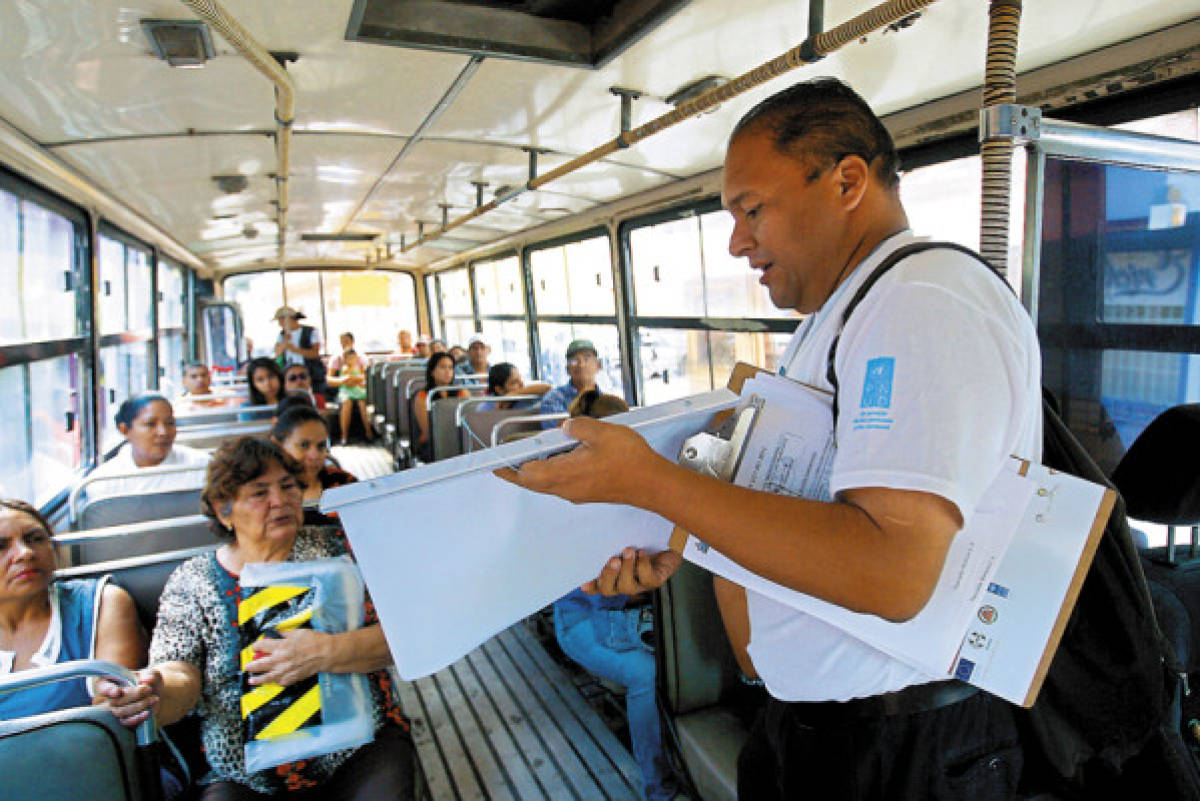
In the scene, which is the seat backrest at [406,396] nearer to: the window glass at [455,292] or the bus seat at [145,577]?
the window glass at [455,292]

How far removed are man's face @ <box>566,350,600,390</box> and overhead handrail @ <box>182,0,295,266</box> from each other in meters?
2.29

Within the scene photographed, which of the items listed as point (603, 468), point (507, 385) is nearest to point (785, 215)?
point (603, 468)

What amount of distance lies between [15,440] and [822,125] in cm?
384

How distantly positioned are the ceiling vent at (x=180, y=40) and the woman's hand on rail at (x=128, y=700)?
176 cm

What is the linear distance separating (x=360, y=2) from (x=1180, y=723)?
2678 millimetres

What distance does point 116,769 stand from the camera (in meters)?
1.29

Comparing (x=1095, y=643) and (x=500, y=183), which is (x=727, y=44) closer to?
(x=1095, y=643)

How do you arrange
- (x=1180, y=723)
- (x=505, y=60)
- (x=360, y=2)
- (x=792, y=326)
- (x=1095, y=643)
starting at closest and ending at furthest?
(x=1095, y=643) → (x=1180, y=723) → (x=360, y=2) → (x=505, y=60) → (x=792, y=326)

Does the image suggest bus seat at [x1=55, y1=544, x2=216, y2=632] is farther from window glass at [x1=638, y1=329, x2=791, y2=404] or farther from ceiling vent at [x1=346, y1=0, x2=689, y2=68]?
window glass at [x1=638, y1=329, x2=791, y2=404]

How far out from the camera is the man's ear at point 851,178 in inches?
33.3

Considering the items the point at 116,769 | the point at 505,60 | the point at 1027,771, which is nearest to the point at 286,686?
the point at 116,769

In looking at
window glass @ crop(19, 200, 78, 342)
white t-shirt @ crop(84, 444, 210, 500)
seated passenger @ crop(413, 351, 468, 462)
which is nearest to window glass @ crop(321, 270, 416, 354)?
seated passenger @ crop(413, 351, 468, 462)

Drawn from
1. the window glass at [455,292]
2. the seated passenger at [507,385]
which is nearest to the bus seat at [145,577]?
the seated passenger at [507,385]

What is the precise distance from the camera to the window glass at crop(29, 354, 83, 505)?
3393 mm
